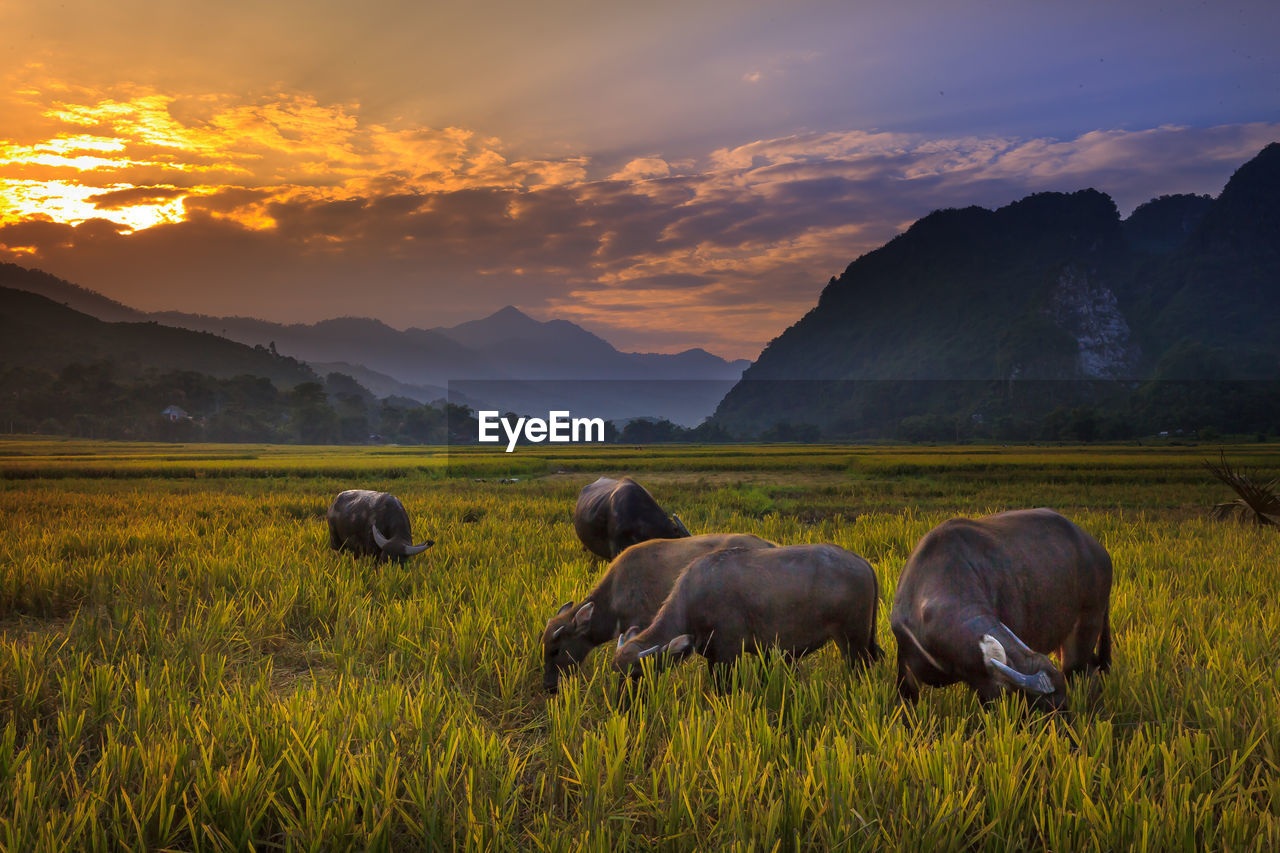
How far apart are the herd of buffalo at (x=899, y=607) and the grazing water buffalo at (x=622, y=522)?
10.0 ft

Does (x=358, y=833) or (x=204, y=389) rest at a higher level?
(x=204, y=389)

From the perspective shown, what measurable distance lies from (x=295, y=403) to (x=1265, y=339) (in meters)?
198

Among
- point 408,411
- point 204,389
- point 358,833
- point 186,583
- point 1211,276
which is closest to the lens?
point 358,833

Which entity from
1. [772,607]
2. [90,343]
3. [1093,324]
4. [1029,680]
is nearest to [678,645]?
[772,607]

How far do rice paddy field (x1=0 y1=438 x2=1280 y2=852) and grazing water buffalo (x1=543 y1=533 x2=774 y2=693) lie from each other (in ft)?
0.88

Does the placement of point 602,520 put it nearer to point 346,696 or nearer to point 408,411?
point 346,696

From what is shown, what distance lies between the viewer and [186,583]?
7797 mm

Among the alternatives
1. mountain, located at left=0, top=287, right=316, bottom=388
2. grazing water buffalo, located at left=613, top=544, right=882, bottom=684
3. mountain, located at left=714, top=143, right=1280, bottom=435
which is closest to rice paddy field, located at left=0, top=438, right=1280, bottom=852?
grazing water buffalo, located at left=613, top=544, right=882, bottom=684

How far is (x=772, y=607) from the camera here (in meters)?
4.54

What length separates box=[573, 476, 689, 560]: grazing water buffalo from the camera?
28.6 feet

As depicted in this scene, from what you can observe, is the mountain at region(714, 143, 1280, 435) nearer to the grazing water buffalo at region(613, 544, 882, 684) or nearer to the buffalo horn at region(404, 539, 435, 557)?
the buffalo horn at region(404, 539, 435, 557)

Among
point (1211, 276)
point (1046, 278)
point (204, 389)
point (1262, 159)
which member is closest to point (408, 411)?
point (204, 389)

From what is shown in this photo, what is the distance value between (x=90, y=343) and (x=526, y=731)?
22387 cm

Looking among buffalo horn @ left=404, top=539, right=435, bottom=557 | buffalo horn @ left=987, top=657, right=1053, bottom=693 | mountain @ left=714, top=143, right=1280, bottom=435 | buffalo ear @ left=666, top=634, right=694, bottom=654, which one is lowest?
buffalo horn @ left=404, top=539, right=435, bottom=557
